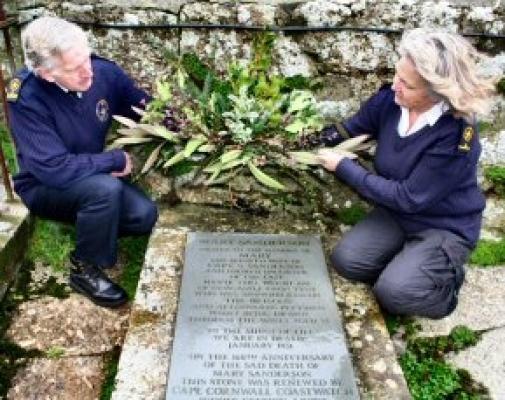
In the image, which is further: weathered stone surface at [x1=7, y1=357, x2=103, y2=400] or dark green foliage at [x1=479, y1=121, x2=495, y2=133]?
dark green foliage at [x1=479, y1=121, x2=495, y2=133]

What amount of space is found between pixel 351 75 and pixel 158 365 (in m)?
2.06

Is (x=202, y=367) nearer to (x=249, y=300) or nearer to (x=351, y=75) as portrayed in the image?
(x=249, y=300)

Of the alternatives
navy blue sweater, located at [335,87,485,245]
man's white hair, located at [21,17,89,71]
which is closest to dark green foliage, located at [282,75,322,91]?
navy blue sweater, located at [335,87,485,245]

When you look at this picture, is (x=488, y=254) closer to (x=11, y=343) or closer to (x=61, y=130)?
(x=61, y=130)

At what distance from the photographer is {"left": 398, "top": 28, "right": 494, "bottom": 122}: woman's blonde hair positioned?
105 inches

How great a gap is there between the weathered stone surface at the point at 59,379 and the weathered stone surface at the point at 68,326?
71mm

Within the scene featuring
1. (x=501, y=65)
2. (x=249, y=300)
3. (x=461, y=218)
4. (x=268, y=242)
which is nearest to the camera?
(x=249, y=300)

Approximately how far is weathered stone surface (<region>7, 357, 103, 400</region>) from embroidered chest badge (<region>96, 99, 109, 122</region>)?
1.22 m

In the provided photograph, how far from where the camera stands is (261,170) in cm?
349

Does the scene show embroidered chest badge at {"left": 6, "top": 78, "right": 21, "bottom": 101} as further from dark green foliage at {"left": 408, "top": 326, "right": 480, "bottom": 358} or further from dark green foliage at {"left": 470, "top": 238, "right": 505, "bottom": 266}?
dark green foliage at {"left": 470, "top": 238, "right": 505, "bottom": 266}

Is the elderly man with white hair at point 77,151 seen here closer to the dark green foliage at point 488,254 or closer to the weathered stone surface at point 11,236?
the weathered stone surface at point 11,236

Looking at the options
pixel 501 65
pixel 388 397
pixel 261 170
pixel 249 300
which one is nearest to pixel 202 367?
pixel 249 300

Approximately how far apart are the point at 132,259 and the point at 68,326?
1.87 ft

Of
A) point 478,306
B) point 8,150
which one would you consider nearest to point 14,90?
point 8,150
